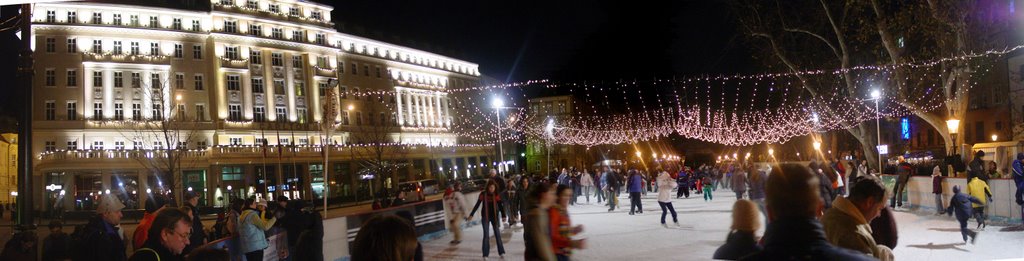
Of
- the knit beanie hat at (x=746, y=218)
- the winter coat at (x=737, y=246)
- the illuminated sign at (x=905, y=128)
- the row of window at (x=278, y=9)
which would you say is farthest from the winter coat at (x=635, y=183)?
the illuminated sign at (x=905, y=128)

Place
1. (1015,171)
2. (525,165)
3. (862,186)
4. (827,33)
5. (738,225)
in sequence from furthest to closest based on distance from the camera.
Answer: (525,165) < (827,33) < (1015,171) < (738,225) < (862,186)

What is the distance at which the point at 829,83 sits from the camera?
3275 cm

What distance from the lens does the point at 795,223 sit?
2.42 meters

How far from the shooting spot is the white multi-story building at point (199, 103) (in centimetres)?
4834

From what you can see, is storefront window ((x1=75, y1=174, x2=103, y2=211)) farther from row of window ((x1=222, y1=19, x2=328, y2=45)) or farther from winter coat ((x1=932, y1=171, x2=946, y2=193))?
winter coat ((x1=932, y1=171, x2=946, y2=193))

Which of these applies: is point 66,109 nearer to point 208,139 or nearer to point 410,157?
point 208,139

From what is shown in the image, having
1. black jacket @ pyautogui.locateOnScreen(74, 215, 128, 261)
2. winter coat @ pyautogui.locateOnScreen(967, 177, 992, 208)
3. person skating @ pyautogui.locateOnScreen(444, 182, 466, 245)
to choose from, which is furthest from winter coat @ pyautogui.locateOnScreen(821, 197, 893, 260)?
person skating @ pyautogui.locateOnScreen(444, 182, 466, 245)

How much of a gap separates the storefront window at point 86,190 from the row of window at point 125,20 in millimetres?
12235

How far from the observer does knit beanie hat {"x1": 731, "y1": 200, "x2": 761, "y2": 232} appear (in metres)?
4.58

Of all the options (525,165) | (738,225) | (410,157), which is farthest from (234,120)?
(738,225)

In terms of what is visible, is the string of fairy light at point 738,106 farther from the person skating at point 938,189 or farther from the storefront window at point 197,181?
the storefront window at point 197,181

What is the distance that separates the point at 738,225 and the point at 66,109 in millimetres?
57283

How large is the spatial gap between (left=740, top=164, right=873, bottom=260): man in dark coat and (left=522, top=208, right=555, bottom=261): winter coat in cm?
367

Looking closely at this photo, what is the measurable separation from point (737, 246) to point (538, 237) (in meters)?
2.14
